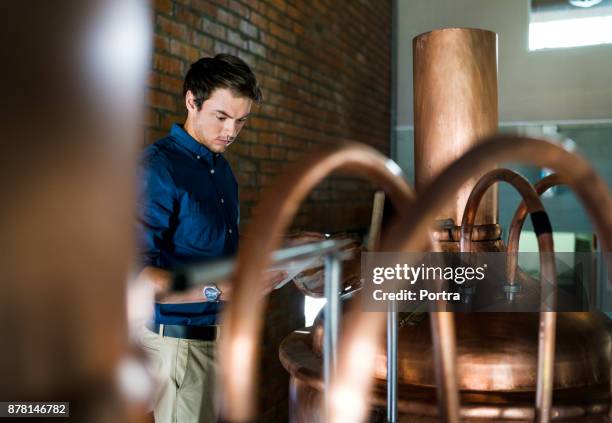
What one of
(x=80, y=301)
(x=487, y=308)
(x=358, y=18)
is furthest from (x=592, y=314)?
(x=358, y=18)

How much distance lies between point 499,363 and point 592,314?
1.53ft

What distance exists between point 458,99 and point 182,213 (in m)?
0.94

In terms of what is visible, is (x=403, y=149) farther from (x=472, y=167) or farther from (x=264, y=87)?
(x=472, y=167)

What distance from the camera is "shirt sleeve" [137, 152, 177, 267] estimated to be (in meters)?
1.69

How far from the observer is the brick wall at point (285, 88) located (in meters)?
2.47

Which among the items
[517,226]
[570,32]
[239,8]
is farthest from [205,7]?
[570,32]

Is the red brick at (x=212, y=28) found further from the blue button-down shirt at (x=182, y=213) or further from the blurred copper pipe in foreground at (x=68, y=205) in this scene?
the blurred copper pipe in foreground at (x=68, y=205)

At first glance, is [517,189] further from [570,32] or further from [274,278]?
[570,32]

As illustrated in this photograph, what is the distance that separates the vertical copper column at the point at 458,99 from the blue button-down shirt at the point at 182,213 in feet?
2.31

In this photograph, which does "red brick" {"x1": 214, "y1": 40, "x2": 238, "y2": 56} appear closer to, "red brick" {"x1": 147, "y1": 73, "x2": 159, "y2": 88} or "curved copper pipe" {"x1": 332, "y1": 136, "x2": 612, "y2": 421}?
"red brick" {"x1": 147, "y1": 73, "x2": 159, "y2": 88}

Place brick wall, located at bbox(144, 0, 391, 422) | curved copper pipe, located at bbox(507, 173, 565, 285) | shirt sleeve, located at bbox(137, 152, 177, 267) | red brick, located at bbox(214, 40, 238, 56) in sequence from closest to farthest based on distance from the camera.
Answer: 1. curved copper pipe, located at bbox(507, 173, 565, 285)
2. shirt sleeve, located at bbox(137, 152, 177, 267)
3. brick wall, located at bbox(144, 0, 391, 422)
4. red brick, located at bbox(214, 40, 238, 56)

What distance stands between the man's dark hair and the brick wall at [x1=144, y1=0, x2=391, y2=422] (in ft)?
1.48

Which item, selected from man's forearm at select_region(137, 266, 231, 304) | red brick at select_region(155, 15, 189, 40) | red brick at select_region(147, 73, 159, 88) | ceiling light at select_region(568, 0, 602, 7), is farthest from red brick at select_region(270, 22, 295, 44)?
ceiling light at select_region(568, 0, 602, 7)

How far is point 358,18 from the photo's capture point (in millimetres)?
4621
